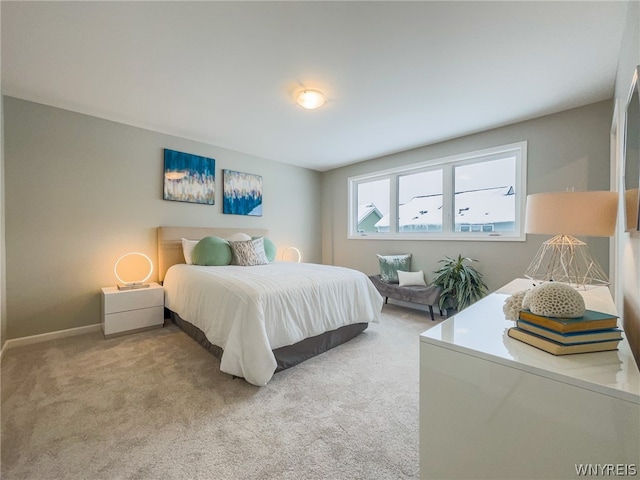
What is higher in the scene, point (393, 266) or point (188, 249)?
point (188, 249)

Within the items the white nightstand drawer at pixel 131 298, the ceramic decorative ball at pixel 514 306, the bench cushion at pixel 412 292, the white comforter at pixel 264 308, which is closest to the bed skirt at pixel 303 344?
the white comforter at pixel 264 308

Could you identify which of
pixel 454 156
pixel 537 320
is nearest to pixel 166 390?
pixel 537 320

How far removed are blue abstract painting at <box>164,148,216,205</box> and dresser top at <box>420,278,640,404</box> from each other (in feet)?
11.9

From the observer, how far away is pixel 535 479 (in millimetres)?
756

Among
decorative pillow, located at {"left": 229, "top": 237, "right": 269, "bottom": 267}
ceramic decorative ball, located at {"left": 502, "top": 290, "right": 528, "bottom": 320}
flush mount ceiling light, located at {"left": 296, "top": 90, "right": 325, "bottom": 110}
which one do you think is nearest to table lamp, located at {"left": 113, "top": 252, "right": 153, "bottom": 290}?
decorative pillow, located at {"left": 229, "top": 237, "right": 269, "bottom": 267}

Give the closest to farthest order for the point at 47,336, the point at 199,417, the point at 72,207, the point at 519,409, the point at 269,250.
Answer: the point at 519,409, the point at 199,417, the point at 47,336, the point at 72,207, the point at 269,250

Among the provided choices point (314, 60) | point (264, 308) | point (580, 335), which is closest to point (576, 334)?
point (580, 335)

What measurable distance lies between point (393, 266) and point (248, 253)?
6.97 ft

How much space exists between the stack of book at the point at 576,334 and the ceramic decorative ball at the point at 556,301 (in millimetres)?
21

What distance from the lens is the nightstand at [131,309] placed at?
276cm

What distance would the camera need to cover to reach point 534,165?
3031 millimetres

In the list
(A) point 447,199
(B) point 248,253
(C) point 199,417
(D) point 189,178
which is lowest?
(C) point 199,417

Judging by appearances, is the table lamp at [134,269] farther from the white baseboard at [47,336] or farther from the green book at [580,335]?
the green book at [580,335]

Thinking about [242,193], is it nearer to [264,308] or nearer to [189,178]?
[189,178]
